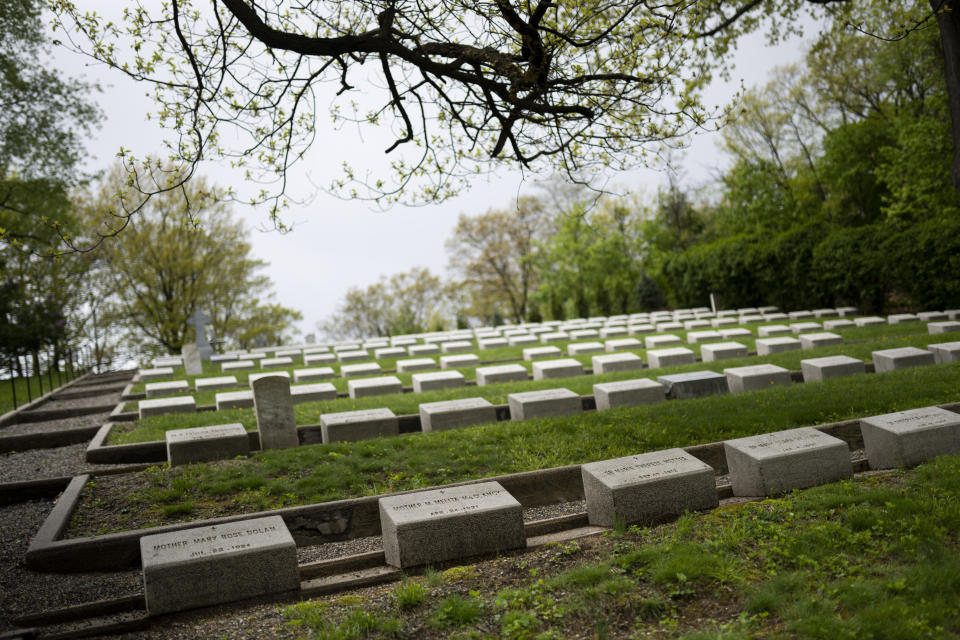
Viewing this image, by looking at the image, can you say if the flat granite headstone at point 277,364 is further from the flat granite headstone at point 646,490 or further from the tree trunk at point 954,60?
the tree trunk at point 954,60

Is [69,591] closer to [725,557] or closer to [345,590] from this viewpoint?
[345,590]

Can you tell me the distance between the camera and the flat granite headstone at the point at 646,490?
19.0ft

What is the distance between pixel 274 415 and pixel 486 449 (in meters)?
3.06

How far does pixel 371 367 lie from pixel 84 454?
7.67m

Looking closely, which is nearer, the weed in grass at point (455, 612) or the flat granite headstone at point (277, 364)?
the weed in grass at point (455, 612)

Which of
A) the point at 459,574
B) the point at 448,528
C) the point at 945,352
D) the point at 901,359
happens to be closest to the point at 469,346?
the point at 901,359

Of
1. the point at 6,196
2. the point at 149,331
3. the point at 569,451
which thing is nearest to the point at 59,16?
the point at 569,451

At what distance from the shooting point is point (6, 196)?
19.3 metres

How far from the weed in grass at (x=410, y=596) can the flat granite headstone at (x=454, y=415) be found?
18.5 feet

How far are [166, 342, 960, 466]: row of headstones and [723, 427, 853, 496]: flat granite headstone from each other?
4293 millimetres

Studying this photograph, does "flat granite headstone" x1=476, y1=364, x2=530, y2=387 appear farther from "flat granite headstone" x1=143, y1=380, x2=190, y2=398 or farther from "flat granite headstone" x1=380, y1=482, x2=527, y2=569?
"flat granite headstone" x1=380, y1=482, x2=527, y2=569

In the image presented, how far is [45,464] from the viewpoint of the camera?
33.2 ft

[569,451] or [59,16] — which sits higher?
[59,16]

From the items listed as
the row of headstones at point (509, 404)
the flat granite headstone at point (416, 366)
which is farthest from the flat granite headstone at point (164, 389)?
the row of headstones at point (509, 404)
